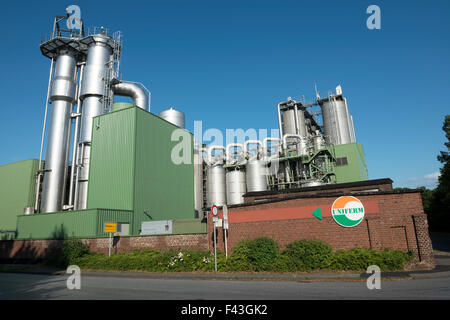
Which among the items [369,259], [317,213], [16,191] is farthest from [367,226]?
[16,191]

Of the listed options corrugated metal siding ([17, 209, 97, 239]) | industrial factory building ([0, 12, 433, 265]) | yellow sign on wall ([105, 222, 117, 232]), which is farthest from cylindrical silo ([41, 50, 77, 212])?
yellow sign on wall ([105, 222, 117, 232])

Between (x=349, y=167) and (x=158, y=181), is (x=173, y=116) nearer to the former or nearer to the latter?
(x=158, y=181)

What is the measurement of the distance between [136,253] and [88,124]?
17.2 meters

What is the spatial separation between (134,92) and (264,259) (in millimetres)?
25967

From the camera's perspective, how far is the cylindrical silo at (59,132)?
98.4 feet

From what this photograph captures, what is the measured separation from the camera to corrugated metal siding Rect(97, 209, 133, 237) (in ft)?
75.2

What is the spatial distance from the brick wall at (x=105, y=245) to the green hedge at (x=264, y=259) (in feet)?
2.14

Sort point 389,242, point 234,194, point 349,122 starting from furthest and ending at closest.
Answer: point 349,122 → point 234,194 → point 389,242

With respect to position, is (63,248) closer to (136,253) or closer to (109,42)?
(136,253)

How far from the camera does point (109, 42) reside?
1303 inches

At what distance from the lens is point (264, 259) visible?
14203 mm

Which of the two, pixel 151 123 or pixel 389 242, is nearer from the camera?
pixel 389 242

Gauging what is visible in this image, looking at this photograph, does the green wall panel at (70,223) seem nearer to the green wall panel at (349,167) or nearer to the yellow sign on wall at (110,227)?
the yellow sign on wall at (110,227)
